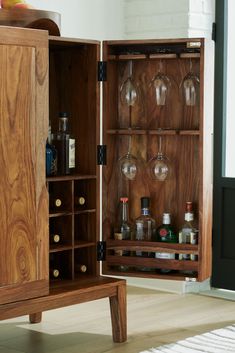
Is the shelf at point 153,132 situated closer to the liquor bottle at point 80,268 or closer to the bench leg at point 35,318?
the liquor bottle at point 80,268

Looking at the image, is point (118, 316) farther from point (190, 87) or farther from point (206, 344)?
point (190, 87)

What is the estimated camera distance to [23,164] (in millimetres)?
3469

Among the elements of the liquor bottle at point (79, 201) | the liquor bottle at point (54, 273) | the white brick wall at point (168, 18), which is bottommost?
the liquor bottle at point (54, 273)

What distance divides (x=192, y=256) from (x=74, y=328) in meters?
0.74

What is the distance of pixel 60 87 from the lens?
411 centimetres

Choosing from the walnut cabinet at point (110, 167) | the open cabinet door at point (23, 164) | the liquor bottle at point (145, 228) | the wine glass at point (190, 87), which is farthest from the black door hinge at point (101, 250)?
the wine glass at point (190, 87)

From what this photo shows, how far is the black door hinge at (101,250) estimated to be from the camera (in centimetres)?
408

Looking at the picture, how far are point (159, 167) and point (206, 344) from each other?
898 mm

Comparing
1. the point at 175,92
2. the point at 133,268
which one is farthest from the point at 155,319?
the point at 175,92

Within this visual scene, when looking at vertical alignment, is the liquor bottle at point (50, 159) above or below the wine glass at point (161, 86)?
below

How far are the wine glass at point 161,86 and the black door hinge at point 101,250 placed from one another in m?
0.77

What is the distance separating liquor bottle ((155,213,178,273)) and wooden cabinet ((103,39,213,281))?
0.03 meters

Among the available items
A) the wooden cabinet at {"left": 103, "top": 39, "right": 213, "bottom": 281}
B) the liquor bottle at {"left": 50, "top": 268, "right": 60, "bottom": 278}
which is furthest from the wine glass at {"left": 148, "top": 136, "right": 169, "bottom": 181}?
the liquor bottle at {"left": 50, "top": 268, "right": 60, "bottom": 278}

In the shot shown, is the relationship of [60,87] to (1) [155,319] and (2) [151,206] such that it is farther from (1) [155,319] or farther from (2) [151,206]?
(1) [155,319]
